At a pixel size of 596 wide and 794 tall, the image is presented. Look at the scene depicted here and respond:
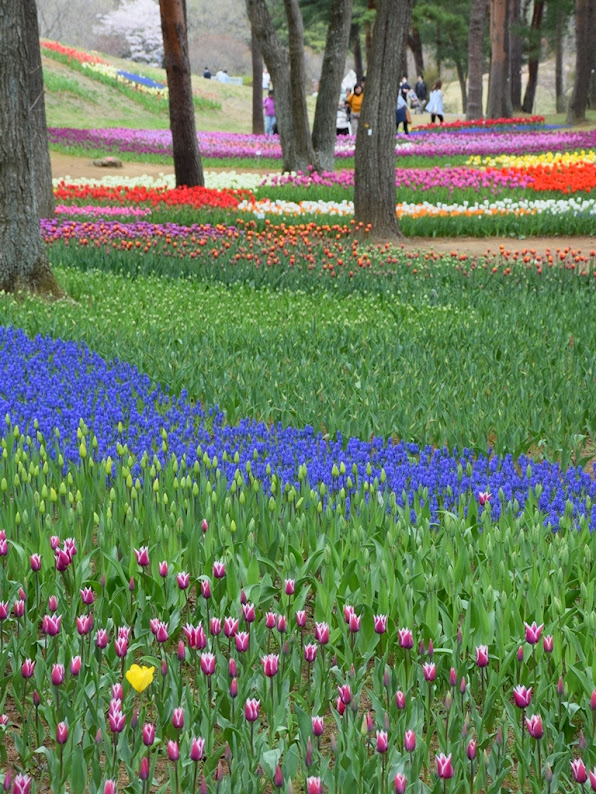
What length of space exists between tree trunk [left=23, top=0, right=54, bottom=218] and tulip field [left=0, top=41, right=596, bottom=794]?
3779 millimetres

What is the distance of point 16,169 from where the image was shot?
8461mm

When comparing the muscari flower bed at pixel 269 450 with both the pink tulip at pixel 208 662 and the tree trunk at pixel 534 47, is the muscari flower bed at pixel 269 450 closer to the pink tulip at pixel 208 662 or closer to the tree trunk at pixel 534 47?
the pink tulip at pixel 208 662

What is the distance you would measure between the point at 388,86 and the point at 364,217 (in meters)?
1.64

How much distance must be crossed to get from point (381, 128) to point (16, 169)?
5505 mm

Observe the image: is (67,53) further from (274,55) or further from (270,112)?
(274,55)

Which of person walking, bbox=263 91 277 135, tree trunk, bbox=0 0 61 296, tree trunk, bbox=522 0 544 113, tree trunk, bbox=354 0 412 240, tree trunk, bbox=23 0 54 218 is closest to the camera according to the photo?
tree trunk, bbox=0 0 61 296

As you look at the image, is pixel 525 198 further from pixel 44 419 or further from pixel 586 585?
pixel 586 585

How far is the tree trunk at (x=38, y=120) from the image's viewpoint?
12359 millimetres

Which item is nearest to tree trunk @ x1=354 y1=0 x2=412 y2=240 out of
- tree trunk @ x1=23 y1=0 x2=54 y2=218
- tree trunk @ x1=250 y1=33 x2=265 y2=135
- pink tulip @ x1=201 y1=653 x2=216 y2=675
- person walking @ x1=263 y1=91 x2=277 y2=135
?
tree trunk @ x1=23 y1=0 x2=54 y2=218

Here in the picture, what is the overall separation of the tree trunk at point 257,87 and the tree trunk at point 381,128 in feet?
64.9

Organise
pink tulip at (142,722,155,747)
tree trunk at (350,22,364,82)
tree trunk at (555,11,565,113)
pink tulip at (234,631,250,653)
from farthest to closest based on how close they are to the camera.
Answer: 1. tree trunk at (350,22,364,82)
2. tree trunk at (555,11,565,113)
3. pink tulip at (234,631,250,653)
4. pink tulip at (142,722,155,747)

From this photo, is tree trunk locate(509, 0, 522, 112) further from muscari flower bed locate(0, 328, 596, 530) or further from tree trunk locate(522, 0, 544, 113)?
muscari flower bed locate(0, 328, 596, 530)

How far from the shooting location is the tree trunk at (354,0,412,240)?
476 inches

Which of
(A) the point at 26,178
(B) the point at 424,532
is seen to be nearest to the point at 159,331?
(A) the point at 26,178
